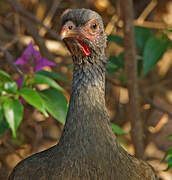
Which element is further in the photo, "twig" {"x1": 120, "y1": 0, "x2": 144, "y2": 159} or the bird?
"twig" {"x1": 120, "y1": 0, "x2": 144, "y2": 159}

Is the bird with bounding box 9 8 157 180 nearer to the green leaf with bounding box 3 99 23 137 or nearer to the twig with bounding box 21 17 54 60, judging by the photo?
the green leaf with bounding box 3 99 23 137

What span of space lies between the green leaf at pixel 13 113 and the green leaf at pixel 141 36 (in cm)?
123

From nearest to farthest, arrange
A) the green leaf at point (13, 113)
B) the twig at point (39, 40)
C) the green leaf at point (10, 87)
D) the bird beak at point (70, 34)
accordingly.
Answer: the bird beak at point (70, 34), the green leaf at point (13, 113), the green leaf at point (10, 87), the twig at point (39, 40)

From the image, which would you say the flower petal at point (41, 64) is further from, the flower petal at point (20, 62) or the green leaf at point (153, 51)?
the green leaf at point (153, 51)

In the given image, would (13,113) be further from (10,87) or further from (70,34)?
(70,34)

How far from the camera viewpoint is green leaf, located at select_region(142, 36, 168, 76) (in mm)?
2809

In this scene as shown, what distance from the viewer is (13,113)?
212 centimetres

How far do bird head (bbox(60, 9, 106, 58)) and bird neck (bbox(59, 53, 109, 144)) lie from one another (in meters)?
0.05

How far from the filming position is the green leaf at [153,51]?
2.81m

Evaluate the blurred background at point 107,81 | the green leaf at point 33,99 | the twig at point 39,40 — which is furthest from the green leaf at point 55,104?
the blurred background at point 107,81

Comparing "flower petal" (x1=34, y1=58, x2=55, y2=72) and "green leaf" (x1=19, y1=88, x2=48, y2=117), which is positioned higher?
"flower petal" (x1=34, y1=58, x2=55, y2=72)

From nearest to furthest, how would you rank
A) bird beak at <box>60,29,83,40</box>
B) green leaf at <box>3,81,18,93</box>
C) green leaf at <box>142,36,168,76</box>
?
1. bird beak at <box>60,29,83,40</box>
2. green leaf at <box>3,81,18,93</box>
3. green leaf at <box>142,36,168,76</box>

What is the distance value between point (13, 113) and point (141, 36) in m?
1.32

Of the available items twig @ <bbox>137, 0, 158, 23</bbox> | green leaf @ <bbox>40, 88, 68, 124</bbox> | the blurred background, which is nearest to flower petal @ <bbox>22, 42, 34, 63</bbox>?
green leaf @ <bbox>40, 88, 68, 124</bbox>
